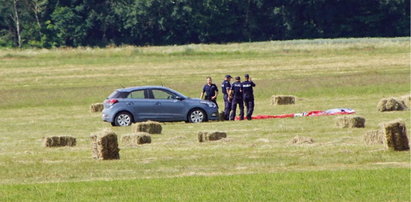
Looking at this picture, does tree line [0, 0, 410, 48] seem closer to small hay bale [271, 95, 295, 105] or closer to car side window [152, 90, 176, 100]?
small hay bale [271, 95, 295, 105]

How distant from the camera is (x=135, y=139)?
98.1 feet

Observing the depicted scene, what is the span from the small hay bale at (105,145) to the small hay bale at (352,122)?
9377mm

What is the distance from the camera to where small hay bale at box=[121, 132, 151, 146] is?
29.9m

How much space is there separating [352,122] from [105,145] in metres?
9.88

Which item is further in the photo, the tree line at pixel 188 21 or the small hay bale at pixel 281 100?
the tree line at pixel 188 21

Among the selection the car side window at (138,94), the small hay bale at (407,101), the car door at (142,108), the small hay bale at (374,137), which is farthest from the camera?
the small hay bale at (407,101)

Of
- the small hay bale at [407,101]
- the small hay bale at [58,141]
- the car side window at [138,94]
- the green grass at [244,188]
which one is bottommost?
the green grass at [244,188]

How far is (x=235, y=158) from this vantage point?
2512 cm

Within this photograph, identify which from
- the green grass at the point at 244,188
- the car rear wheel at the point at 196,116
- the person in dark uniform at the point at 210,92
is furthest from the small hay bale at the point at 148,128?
the green grass at the point at 244,188

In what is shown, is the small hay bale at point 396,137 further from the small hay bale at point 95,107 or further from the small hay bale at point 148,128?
the small hay bale at point 95,107

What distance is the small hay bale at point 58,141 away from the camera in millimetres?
29906

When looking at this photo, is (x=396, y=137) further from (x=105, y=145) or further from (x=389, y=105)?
(x=389, y=105)

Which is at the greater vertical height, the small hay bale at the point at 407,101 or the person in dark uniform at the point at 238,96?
the person in dark uniform at the point at 238,96

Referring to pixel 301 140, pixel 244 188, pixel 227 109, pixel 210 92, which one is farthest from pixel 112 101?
pixel 244 188
